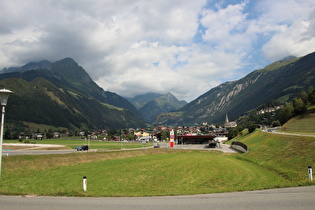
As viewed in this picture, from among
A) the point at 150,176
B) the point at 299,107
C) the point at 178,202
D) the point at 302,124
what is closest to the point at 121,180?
the point at 150,176

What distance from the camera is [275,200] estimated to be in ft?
46.3

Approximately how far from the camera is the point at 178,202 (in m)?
14.6

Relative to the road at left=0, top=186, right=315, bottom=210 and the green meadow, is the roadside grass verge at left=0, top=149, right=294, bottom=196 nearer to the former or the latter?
the green meadow

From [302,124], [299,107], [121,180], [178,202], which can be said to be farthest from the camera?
[299,107]

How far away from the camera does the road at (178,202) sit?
43.3ft

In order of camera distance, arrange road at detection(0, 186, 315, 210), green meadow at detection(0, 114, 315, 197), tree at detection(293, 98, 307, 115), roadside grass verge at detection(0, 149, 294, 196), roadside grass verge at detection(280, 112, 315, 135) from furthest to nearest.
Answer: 1. tree at detection(293, 98, 307, 115)
2. roadside grass verge at detection(280, 112, 315, 135)
3. green meadow at detection(0, 114, 315, 197)
4. roadside grass verge at detection(0, 149, 294, 196)
5. road at detection(0, 186, 315, 210)

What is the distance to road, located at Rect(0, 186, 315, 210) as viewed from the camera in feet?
43.3

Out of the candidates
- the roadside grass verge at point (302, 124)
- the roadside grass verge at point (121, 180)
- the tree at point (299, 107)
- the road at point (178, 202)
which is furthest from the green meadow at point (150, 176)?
the tree at point (299, 107)

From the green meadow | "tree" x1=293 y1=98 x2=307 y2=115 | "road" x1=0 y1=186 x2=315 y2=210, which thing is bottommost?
the green meadow

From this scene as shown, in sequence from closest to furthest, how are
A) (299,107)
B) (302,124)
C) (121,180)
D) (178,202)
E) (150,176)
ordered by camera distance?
(178,202) → (121,180) → (150,176) → (302,124) → (299,107)

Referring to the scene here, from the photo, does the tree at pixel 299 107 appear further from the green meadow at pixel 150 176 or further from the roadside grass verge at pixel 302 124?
the green meadow at pixel 150 176

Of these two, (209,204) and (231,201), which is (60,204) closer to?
(209,204)

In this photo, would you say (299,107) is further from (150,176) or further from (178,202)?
(178,202)

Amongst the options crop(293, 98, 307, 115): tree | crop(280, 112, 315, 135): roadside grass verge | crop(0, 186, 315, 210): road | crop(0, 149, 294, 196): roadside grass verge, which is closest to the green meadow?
crop(0, 149, 294, 196): roadside grass verge
